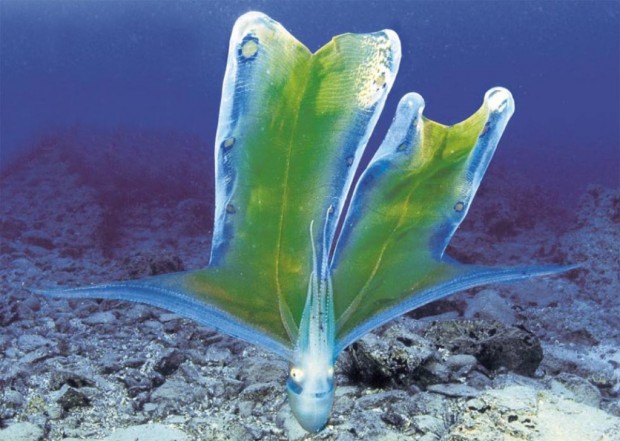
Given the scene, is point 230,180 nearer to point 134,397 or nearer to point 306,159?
point 306,159

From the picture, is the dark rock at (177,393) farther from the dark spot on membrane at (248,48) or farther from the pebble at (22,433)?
the dark spot on membrane at (248,48)

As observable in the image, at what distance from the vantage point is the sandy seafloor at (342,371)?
1.84 meters

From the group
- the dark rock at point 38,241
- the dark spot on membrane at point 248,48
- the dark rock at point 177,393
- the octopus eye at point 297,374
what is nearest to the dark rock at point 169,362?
the dark rock at point 177,393

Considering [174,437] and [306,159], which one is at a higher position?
[306,159]

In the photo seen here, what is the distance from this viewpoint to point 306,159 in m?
1.46

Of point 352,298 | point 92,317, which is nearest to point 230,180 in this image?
point 352,298

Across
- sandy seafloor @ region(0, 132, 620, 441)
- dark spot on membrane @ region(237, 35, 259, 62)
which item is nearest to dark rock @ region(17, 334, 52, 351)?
sandy seafloor @ region(0, 132, 620, 441)

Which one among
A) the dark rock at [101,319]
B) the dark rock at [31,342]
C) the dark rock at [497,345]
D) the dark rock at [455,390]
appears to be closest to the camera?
the dark rock at [455,390]

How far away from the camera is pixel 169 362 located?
2.41 metres

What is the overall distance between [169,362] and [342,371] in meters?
0.71

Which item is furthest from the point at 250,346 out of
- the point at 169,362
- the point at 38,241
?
the point at 38,241

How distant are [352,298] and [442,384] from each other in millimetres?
739

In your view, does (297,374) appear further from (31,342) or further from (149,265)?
(149,265)

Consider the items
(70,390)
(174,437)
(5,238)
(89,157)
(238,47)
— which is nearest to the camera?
(238,47)
